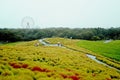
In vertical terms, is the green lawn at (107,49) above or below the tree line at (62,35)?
below

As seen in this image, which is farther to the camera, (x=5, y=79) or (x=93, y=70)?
(x=93, y=70)

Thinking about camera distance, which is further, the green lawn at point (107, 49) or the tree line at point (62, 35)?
the tree line at point (62, 35)

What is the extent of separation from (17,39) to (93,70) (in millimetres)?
112312

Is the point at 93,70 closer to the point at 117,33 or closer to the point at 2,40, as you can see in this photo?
the point at 2,40

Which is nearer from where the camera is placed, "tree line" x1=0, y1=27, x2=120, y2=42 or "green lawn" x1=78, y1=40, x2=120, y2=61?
"green lawn" x1=78, y1=40, x2=120, y2=61

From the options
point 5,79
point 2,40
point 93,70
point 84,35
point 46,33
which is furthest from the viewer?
point 46,33

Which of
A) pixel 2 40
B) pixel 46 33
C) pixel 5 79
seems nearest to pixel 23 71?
pixel 5 79

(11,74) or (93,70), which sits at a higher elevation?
(11,74)

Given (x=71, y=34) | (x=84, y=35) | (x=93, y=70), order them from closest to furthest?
(x=93, y=70) < (x=84, y=35) < (x=71, y=34)

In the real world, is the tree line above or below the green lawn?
above

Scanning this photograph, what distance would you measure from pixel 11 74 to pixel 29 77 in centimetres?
190

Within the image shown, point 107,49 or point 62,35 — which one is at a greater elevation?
point 62,35

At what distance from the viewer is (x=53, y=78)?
24.5 metres

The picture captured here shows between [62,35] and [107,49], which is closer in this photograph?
[107,49]
